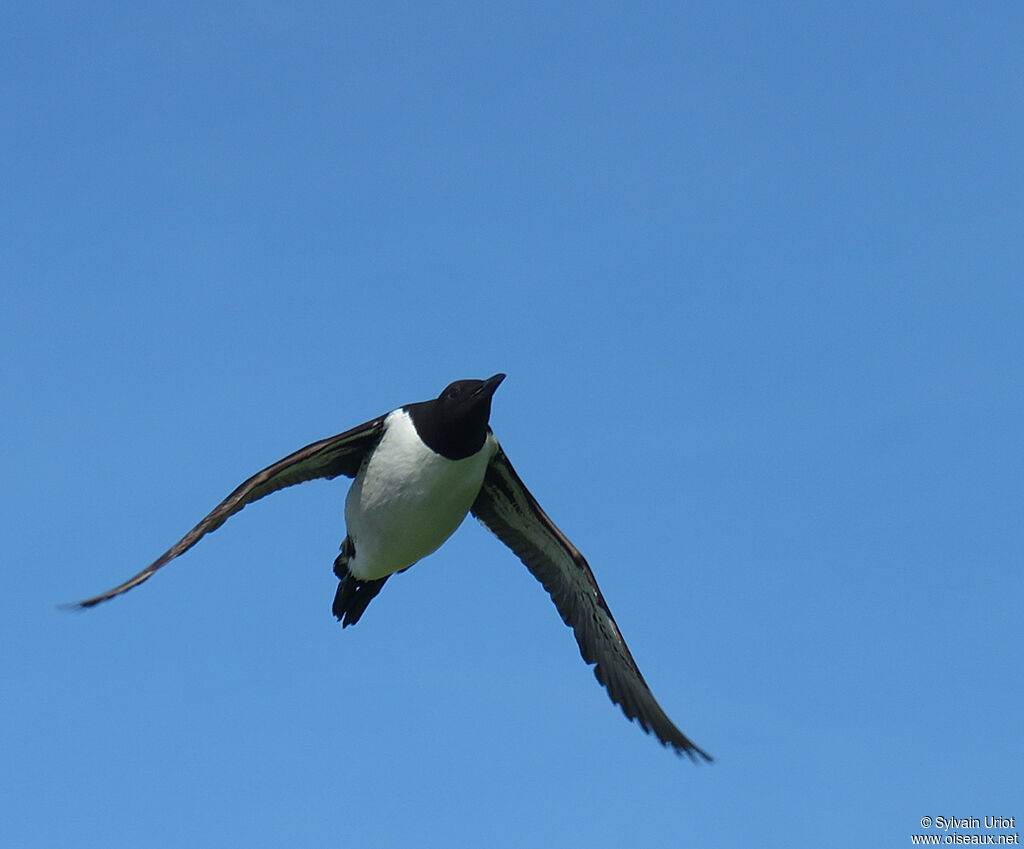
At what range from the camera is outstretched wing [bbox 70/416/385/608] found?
13.4m

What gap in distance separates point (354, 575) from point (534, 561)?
241 cm

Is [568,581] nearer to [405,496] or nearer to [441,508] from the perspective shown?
[441,508]

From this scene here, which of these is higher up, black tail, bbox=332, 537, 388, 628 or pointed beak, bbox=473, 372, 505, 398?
pointed beak, bbox=473, 372, 505, 398

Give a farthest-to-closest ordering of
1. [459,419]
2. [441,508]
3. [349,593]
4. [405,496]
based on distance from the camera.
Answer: [349,593]
[441,508]
[405,496]
[459,419]

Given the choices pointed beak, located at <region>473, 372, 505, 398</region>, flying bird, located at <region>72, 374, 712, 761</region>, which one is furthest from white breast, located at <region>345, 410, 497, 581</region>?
pointed beak, located at <region>473, 372, 505, 398</region>

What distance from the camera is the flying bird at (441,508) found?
14828mm

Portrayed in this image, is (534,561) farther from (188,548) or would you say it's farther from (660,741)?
(188,548)

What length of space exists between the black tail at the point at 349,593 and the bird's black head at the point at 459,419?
7.59ft

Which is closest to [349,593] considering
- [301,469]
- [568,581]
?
[301,469]

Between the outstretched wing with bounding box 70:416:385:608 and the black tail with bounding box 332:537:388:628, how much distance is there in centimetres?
120

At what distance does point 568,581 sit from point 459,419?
135 inches

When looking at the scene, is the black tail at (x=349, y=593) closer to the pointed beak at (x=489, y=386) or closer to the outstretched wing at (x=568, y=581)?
the outstretched wing at (x=568, y=581)

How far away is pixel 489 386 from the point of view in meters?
14.8

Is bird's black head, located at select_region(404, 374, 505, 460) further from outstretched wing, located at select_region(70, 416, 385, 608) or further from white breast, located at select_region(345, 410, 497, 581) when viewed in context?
outstretched wing, located at select_region(70, 416, 385, 608)
